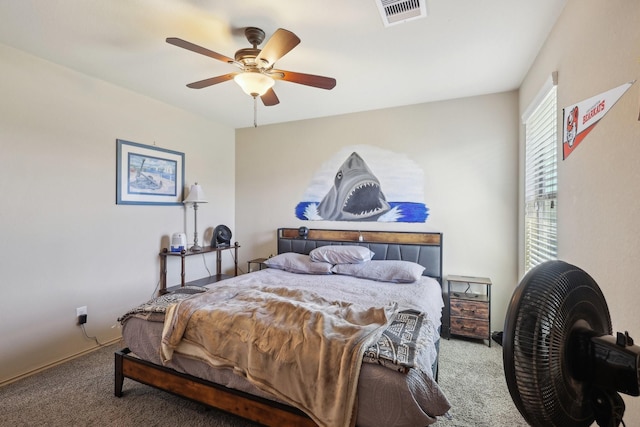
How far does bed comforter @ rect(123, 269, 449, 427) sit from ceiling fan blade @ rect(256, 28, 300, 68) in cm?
159

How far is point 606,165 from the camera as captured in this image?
4.31 ft

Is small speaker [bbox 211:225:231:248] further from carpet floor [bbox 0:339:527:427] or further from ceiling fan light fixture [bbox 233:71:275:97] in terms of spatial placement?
ceiling fan light fixture [bbox 233:71:275:97]

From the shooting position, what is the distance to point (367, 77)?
2.79 m

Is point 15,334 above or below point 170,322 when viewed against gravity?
below

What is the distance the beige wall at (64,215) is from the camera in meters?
2.34

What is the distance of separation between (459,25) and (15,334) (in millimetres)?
4047

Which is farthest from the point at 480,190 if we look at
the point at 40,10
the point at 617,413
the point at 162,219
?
the point at 40,10

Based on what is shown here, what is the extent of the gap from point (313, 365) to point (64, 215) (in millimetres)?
2635

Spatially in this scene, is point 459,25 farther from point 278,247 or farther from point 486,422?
point 278,247

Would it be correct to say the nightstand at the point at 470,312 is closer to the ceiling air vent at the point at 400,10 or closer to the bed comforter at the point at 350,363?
the bed comforter at the point at 350,363

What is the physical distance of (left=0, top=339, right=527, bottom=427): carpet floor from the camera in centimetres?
189

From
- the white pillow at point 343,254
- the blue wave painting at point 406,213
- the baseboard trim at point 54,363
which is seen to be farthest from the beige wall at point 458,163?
the baseboard trim at point 54,363

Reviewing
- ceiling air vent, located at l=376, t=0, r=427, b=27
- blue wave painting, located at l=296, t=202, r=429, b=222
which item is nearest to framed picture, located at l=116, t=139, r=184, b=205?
blue wave painting, located at l=296, t=202, r=429, b=222

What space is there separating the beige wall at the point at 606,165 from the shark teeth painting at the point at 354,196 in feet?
6.63
